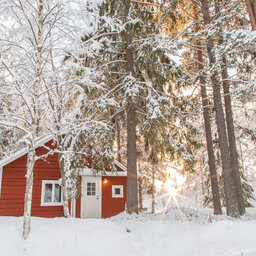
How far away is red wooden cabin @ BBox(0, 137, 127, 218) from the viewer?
11250mm

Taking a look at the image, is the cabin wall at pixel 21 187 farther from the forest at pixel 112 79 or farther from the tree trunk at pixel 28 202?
the tree trunk at pixel 28 202

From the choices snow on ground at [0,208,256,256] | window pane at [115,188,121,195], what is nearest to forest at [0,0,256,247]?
snow on ground at [0,208,256,256]

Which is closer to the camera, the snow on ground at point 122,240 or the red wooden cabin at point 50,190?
the snow on ground at point 122,240

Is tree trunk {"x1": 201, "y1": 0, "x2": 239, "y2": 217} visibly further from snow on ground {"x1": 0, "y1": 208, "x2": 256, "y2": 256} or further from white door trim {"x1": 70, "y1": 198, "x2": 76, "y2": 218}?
white door trim {"x1": 70, "y1": 198, "x2": 76, "y2": 218}

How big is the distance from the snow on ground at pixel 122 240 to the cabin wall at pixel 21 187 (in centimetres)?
516

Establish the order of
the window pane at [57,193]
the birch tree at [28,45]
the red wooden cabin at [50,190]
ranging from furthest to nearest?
the window pane at [57,193] → the red wooden cabin at [50,190] → the birch tree at [28,45]

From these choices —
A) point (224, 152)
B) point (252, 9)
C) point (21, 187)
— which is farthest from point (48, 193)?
point (252, 9)

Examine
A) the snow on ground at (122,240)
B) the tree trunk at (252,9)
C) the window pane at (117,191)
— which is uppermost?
the tree trunk at (252,9)

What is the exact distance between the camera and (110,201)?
13.7 meters

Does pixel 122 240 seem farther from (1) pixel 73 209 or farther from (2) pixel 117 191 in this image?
(2) pixel 117 191

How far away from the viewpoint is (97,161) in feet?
34.4

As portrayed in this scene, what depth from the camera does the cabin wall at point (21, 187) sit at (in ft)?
36.6

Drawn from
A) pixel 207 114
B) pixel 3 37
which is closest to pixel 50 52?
pixel 3 37

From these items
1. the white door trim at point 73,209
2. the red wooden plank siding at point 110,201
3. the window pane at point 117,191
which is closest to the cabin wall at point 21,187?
the white door trim at point 73,209
